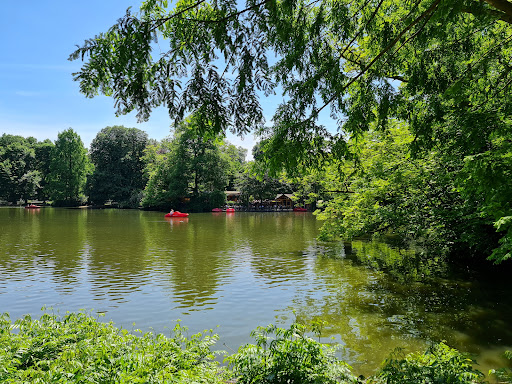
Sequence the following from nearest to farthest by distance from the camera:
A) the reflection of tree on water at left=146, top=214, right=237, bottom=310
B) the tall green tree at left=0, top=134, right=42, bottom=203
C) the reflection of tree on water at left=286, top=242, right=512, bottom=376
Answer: the reflection of tree on water at left=286, top=242, right=512, bottom=376, the reflection of tree on water at left=146, top=214, right=237, bottom=310, the tall green tree at left=0, top=134, right=42, bottom=203

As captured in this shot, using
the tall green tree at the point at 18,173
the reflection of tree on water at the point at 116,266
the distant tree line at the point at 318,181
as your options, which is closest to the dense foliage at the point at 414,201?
the distant tree line at the point at 318,181

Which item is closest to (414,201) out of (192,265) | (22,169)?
(192,265)

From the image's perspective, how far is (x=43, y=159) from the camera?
82.2m

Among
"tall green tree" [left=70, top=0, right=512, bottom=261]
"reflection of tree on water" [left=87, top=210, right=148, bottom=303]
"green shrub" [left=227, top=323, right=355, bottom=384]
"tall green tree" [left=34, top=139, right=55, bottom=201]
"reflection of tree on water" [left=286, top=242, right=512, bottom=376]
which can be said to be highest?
"tall green tree" [left=34, top=139, right=55, bottom=201]

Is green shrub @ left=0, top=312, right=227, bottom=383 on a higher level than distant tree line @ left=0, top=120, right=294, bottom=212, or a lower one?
lower

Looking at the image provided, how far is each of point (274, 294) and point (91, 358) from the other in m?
6.84

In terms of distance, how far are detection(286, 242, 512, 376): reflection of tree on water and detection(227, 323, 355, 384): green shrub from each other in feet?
8.09

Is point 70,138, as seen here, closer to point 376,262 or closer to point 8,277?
point 8,277

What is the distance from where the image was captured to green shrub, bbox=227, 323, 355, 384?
3480mm

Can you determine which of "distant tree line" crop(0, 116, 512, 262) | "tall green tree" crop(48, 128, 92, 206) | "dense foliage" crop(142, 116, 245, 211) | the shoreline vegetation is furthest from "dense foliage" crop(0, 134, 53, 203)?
the shoreline vegetation

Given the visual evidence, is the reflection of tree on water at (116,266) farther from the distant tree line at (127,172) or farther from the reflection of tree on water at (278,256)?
the distant tree line at (127,172)

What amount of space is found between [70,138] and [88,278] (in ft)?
225

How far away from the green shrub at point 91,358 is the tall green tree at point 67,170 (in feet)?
240

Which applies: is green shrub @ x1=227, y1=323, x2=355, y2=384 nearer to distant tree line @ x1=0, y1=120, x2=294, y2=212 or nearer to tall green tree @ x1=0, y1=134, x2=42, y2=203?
distant tree line @ x1=0, y1=120, x2=294, y2=212
